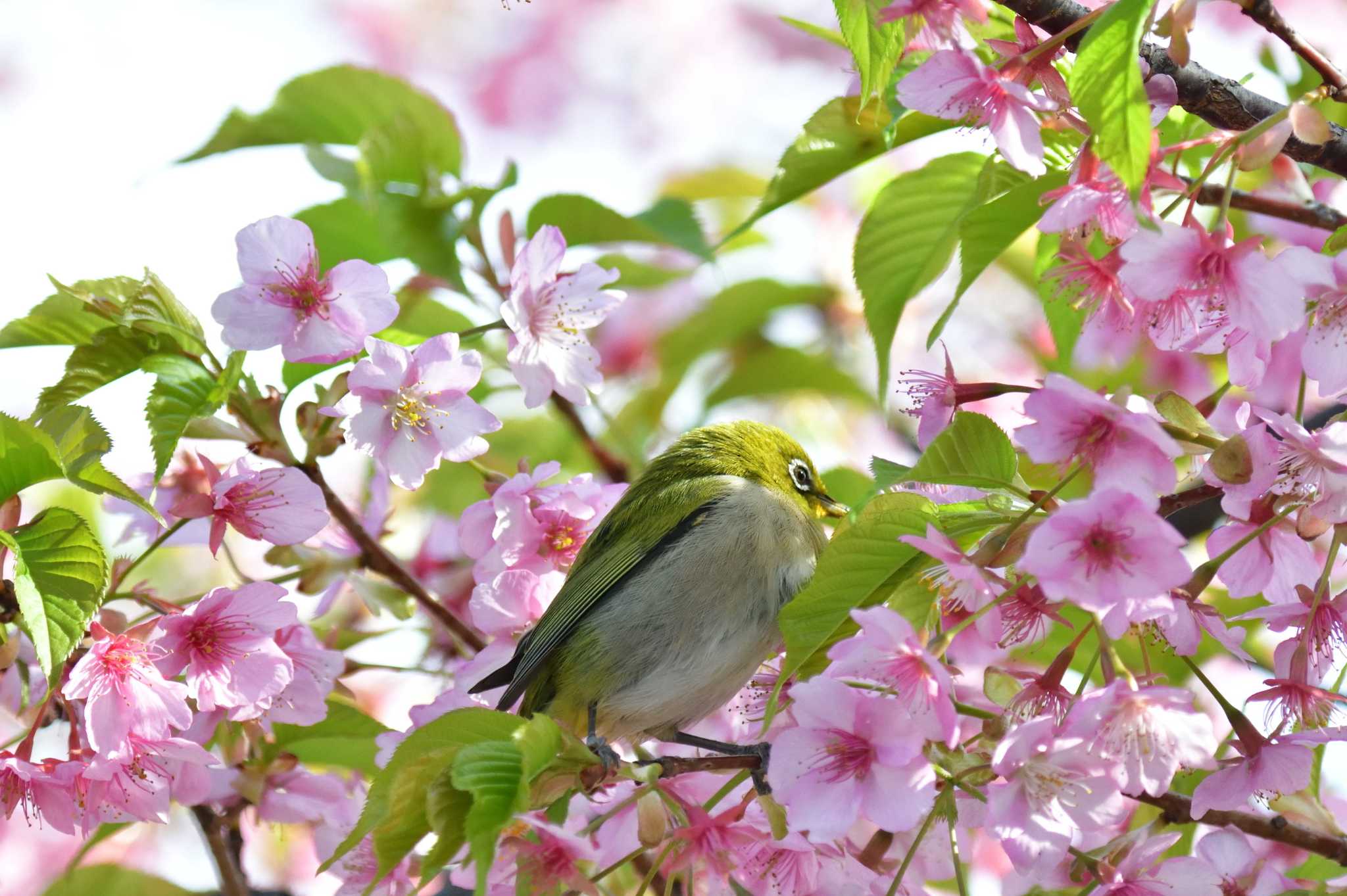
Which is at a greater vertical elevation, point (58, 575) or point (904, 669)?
point (58, 575)

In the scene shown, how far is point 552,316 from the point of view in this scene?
2625mm

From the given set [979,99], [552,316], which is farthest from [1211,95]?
[552,316]

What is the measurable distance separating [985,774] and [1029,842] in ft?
0.36

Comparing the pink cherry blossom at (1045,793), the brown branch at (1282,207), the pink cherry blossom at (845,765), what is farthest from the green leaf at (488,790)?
the brown branch at (1282,207)

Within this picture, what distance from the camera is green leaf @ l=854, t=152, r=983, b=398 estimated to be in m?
2.48

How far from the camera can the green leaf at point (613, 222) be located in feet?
9.69

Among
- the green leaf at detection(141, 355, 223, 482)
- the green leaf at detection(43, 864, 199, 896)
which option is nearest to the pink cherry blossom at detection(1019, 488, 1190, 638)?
the green leaf at detection(141, 355, 223, 482)

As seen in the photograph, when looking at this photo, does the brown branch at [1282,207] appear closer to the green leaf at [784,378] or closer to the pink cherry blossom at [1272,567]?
the pink cherry blossom at [1272,567]

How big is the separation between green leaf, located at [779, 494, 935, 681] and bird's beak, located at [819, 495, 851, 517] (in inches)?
61.0

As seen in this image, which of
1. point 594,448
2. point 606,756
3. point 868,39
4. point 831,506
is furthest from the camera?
point 594,448

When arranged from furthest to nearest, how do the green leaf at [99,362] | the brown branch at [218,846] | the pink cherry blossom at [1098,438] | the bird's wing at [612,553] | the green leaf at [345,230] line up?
1. the green leaf at [345,230]
2. the brown branch at [218,846]
3. the bird's wing at [612,553]
4. the green leaf at [99,362]
5. the pink cherry blossom at [1098,438]

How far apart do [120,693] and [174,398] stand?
51 centimetres

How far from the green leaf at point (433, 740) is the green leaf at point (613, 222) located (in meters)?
1.34

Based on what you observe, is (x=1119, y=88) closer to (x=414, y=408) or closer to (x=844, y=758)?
(x=844, y=758)
